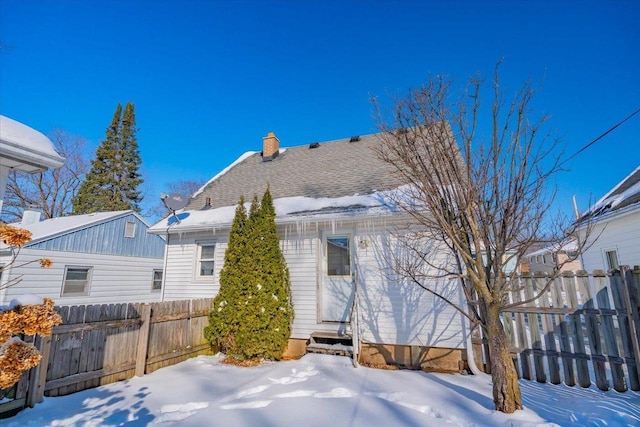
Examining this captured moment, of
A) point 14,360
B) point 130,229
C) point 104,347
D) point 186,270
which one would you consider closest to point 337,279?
point 186,270

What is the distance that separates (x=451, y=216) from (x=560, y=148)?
4.84 ft

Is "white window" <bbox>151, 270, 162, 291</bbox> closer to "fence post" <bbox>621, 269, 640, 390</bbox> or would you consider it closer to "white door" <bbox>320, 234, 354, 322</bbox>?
"white door" <bbox>320, 234, 354, 322</bbox>

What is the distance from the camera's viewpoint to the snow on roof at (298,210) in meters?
6.35

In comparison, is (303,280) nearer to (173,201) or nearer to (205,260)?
(205,260)

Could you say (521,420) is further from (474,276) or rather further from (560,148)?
(560,148)

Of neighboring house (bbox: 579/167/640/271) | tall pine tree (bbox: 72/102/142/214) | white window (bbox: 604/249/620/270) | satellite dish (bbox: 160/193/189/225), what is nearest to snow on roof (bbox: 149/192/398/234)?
satellite dish (bbox: 160/193/189/225)

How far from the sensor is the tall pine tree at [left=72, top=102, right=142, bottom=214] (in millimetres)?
22141

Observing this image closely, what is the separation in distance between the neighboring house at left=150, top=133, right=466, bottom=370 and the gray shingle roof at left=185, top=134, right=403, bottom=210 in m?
0.04

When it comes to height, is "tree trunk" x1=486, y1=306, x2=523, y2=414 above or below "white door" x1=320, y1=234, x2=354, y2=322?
below

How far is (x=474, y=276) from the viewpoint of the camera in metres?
3.56

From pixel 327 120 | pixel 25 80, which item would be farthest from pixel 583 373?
pixel 25 80

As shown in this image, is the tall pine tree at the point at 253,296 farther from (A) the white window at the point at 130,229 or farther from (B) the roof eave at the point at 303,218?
(A) the white window at the point at 130,229

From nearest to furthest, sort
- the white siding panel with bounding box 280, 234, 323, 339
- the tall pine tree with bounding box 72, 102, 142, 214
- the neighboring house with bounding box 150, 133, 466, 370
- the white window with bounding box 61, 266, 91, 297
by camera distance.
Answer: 1. the neighboring house with bounding box 150, 133, 466, 370
2. the white siding panel with bounding box 280, 234, 323, 339
3. the white window with bounding box 61, 266, 91, 297
4. the tall pine tree with bounding box 72, 102, 142, 214

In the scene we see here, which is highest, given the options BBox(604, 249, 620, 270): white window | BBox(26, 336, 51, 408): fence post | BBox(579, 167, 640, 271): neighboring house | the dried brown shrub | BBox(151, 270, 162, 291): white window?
BBox(579, 167, 640, 271): neighboring house
